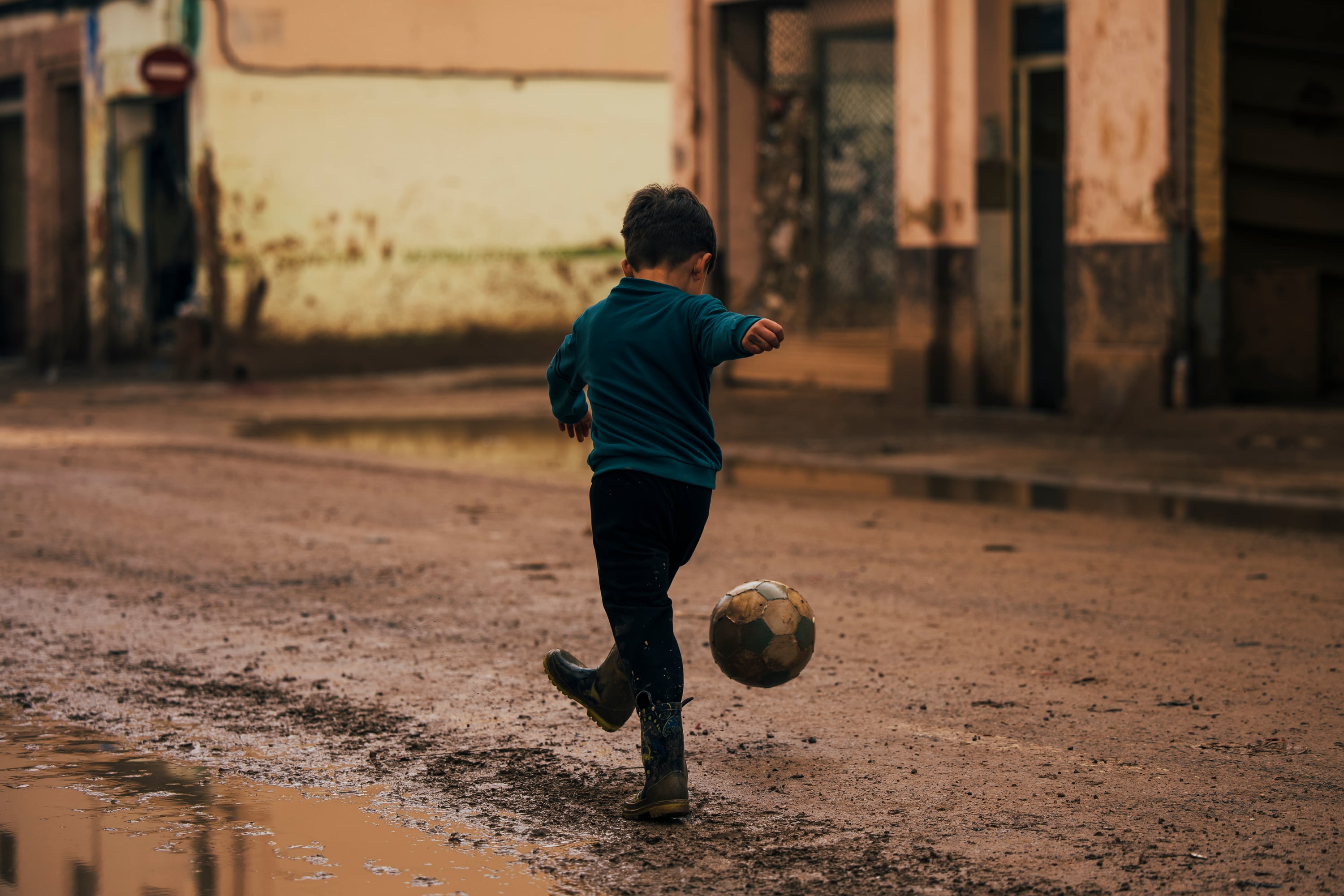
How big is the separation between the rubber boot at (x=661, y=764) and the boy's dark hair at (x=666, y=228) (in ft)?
3.48

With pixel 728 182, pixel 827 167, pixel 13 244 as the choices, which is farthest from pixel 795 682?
pixel 13 244

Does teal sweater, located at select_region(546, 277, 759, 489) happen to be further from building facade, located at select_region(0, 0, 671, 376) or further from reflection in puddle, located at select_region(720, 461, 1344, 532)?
building facade, located at select_region(0, 0, 671, 376)

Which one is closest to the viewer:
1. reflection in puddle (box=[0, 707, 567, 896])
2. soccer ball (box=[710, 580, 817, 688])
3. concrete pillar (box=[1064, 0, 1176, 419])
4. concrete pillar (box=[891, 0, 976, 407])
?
reflection in puddle (box=[0, 707, 567, 896])

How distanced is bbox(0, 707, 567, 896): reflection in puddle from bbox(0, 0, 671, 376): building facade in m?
16.7

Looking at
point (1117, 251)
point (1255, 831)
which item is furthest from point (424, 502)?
point (1255, 831)

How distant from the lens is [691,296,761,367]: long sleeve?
13.0ft

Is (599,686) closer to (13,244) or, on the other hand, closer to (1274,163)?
(1274,163)

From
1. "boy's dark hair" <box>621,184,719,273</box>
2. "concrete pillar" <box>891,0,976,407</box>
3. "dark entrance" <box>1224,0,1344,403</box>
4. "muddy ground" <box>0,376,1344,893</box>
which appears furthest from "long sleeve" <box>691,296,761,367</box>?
"concrete pillar" <box>891,0,976,407</box>

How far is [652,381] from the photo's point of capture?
4211mm

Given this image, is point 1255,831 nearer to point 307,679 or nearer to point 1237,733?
point 1237,733

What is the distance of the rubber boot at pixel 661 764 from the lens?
4.10 m

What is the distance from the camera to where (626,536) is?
4.19 metres

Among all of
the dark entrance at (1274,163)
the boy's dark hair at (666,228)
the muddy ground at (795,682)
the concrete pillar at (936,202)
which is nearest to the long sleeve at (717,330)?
the boy's dark hair at (666,228)

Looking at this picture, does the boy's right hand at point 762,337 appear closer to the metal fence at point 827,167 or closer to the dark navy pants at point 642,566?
the dark navy pants at point 642,566
